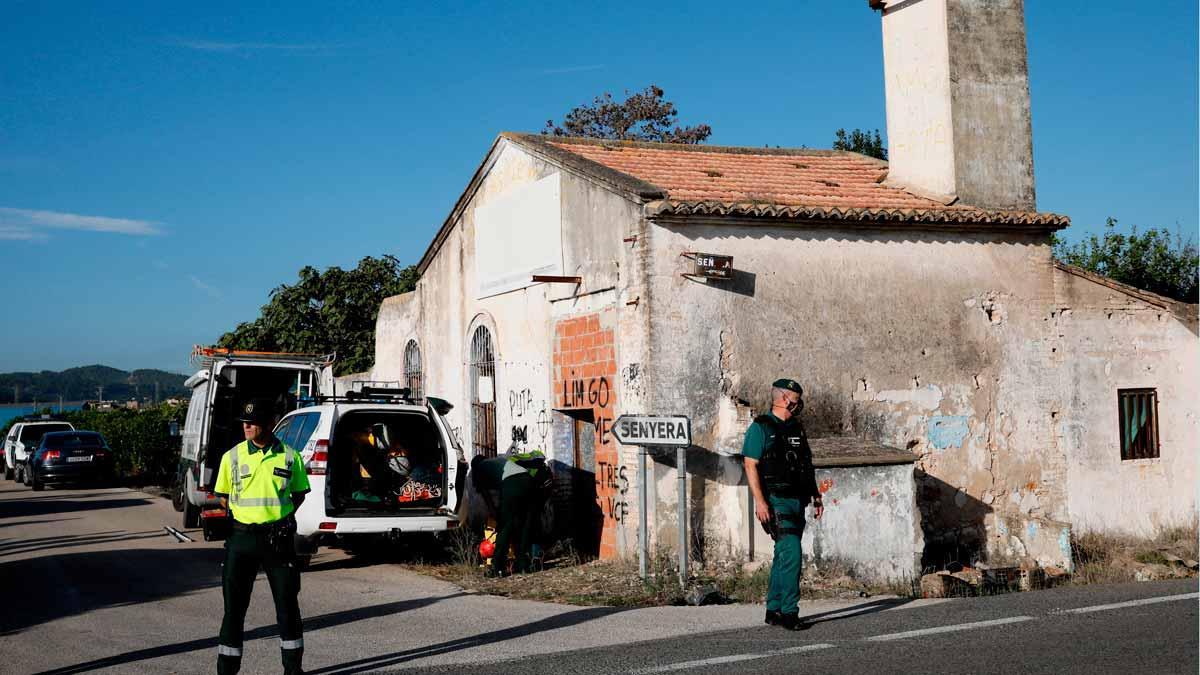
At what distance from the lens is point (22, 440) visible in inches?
1297

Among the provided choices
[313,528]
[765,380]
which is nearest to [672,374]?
[765,380]

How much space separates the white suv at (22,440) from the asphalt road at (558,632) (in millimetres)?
22602

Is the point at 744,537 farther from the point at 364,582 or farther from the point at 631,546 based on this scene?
the point at 364,582

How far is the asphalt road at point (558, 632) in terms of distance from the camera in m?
7.25

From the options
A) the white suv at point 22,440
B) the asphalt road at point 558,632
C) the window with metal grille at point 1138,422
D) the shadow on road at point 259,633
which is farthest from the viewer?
the white suv at point 22,440

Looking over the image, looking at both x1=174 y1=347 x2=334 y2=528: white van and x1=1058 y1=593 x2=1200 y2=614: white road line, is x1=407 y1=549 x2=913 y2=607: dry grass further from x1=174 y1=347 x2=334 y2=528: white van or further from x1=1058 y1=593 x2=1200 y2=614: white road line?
x1=174 y1=347 x2=334 y2=528: white van

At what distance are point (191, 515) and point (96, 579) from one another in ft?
17.0

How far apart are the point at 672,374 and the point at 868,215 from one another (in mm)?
2949

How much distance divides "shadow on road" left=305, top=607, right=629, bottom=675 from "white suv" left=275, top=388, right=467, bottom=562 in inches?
110

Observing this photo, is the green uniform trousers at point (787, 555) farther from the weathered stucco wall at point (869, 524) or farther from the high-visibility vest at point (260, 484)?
the high-visibility vest at point (260, 484)

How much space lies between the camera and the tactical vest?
8.39 meters

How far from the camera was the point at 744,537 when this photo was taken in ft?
38.7

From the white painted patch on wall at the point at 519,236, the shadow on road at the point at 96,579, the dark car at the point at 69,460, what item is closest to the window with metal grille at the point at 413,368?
the white painted patch on wall at the point at 519,236

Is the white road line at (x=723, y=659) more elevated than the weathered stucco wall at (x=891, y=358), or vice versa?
the weathered stucco wall at (x=891, y=358)
